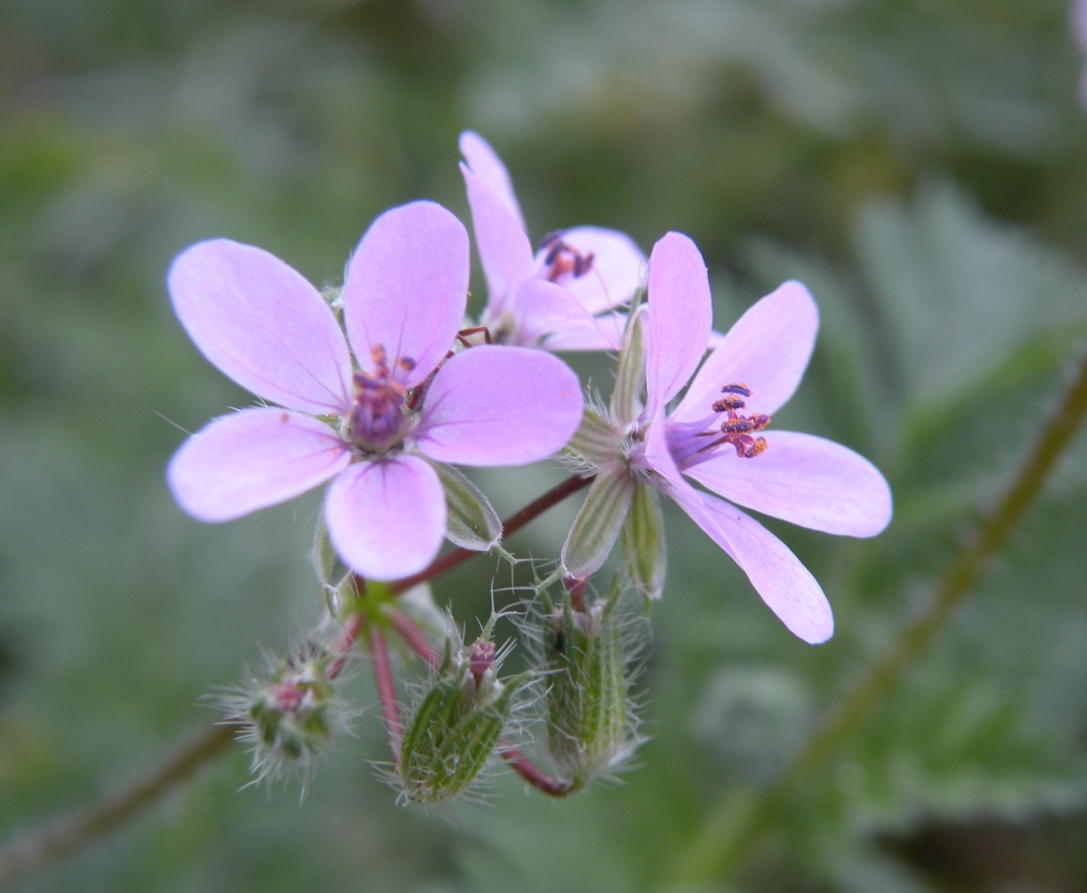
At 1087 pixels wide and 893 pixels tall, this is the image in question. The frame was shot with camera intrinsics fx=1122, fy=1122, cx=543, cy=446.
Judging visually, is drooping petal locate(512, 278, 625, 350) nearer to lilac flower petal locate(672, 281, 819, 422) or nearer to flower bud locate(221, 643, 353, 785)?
lilac flower petal locate(672, 281, 819, 422)

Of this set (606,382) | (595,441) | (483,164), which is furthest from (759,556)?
(606,382)

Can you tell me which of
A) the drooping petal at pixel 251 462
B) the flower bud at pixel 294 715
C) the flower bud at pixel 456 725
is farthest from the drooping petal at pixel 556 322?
the flower bud at pixel 294 715

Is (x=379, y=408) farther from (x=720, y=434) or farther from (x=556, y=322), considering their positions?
(x=720, y=434)

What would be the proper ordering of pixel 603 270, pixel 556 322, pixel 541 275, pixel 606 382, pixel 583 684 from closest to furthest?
pixel 583 684 → pixel 556 322 → pixel 541 275 → pixel 603 270 → pixel 606 382

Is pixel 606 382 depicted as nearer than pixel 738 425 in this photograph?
No

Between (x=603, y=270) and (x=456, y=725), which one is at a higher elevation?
(x=603, y=270)

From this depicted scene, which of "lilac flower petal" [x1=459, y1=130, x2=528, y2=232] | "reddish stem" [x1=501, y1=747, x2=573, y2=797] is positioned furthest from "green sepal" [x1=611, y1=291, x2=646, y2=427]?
"reddish stem" [x1=501, y1=747, x2=573, y2=797]
